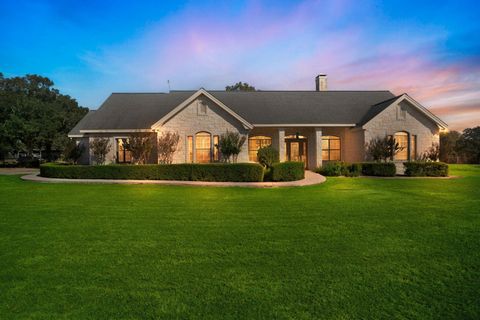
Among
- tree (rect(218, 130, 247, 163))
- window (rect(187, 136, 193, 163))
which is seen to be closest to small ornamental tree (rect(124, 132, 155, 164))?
window (rect(187, 136, 193, 163))

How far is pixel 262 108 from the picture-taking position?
24141mm

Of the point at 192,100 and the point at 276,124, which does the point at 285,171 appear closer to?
the point at 276,124

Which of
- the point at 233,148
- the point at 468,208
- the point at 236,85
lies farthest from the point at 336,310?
the point at 236,85

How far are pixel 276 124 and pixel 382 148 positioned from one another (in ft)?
25.6

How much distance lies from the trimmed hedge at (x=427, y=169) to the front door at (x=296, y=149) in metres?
7.76

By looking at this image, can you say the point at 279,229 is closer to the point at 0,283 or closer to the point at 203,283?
the point at 203,283

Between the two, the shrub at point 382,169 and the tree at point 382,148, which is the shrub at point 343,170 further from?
the tree at point 382,148

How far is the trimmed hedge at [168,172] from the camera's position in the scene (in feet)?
52.2

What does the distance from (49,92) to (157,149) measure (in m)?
46.2

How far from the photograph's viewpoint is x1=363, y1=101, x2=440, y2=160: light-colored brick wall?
829 inches

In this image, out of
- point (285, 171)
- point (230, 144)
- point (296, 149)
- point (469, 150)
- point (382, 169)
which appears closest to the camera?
point (285, 171)

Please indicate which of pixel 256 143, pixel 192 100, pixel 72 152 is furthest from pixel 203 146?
pixel 72 152

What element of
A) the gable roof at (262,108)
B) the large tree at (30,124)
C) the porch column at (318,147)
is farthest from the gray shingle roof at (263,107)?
the large tree at (30,124)

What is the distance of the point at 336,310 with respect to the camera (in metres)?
3.18
